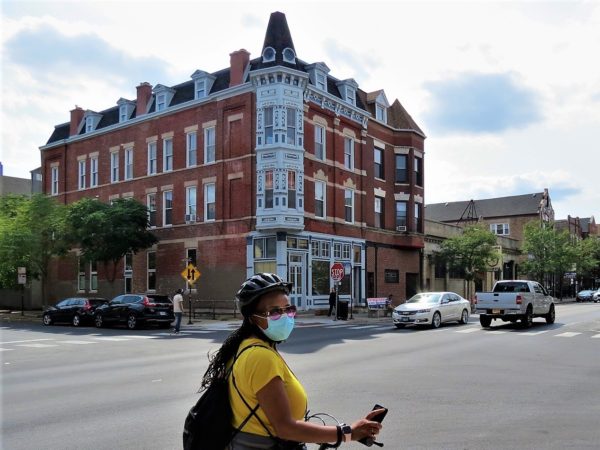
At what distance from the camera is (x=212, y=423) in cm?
280

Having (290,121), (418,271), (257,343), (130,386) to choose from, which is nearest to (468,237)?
(418,271)

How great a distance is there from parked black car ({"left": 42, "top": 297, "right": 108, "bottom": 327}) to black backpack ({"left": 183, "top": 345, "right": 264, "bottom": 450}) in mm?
26313

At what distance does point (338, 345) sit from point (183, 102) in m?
23.2

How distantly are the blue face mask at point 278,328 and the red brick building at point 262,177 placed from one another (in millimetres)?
27094

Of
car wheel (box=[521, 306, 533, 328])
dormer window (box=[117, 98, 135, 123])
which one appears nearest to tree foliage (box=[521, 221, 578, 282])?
car wheel (box=[521, 306, 533, 328])

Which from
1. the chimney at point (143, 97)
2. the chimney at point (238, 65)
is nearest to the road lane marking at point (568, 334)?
the chimney at point (238, 65)

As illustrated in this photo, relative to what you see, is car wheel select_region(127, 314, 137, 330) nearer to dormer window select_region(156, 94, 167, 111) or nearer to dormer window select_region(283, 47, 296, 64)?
dormer window select_region(283, 47, 296, 64)

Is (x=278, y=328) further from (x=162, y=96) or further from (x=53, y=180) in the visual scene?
(x=53, y=180)

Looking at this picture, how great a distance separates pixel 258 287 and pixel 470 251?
41.2m

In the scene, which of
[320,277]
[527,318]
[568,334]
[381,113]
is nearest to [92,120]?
[381,113]

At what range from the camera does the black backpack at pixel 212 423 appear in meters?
2.78

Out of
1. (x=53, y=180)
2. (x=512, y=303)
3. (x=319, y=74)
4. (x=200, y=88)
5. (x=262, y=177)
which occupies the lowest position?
(x=512, y=303)

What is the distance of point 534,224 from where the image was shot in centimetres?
6612

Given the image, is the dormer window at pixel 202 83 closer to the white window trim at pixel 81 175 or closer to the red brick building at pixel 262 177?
the red brick building at pixel 262 177
